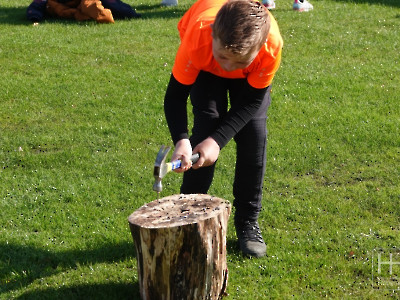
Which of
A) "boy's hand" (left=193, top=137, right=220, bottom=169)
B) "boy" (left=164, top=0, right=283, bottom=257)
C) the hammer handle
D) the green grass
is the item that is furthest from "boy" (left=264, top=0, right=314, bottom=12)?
the hammer handle

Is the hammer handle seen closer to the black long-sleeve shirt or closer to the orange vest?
the black long-sleeve shirt

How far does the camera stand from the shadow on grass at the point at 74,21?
1030 centimetres

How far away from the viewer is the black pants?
4.07 metres

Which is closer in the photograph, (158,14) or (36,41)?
(36,41)

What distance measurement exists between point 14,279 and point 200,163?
1.53 m

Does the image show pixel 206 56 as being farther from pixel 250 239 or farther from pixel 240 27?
pixel 250 239

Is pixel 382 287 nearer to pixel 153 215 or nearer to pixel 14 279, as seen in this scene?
pixel 153 215

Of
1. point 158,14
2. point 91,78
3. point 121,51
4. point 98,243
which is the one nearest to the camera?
point 98,243

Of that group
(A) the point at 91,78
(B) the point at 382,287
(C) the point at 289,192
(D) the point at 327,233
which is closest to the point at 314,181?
(C) the point at 289,192

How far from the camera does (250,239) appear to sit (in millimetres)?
4488

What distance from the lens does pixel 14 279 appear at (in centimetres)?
417

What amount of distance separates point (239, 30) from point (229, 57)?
18 centimetres

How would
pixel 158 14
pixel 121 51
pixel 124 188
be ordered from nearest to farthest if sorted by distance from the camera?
pixel 124 188 → pixel 121 51 → pixel 158 14

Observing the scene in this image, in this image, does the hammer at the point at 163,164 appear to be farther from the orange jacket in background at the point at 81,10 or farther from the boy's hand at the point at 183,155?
the orange jacket in background at the point at 81,10
